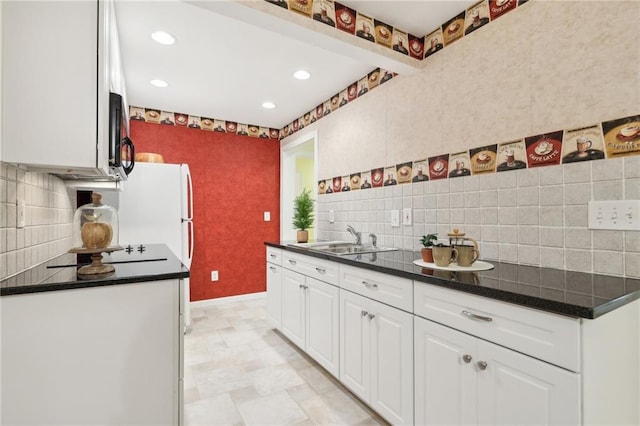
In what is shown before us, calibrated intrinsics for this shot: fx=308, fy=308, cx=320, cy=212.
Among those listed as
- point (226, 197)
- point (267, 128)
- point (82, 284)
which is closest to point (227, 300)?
point (226, 197)

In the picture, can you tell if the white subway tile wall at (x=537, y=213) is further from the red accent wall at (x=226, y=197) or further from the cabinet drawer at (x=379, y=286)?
the red accent wall at (x=226, y=197)

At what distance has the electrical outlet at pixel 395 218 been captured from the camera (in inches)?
92.9

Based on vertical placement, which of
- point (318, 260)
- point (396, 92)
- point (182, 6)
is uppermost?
point (182, 6)

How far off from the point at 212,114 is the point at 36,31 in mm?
2645

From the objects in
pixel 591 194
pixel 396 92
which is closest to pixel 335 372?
Result: pixel 591 194

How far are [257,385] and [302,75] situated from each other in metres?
2.47

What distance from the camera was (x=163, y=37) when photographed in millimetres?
2090

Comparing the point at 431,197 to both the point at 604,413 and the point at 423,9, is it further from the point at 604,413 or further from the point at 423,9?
the point at 604,413

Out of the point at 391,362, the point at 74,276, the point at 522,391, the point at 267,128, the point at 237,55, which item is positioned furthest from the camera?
the point at 267,128

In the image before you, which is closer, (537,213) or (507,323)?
(507,323)

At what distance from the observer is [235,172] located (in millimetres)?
4105

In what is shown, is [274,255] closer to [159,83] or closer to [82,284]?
[82,284]

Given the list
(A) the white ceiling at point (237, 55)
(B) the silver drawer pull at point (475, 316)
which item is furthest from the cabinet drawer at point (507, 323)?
(A) the white ceiling at point (237, 55)

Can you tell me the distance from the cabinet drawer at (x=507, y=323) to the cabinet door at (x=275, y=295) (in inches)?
63.1
